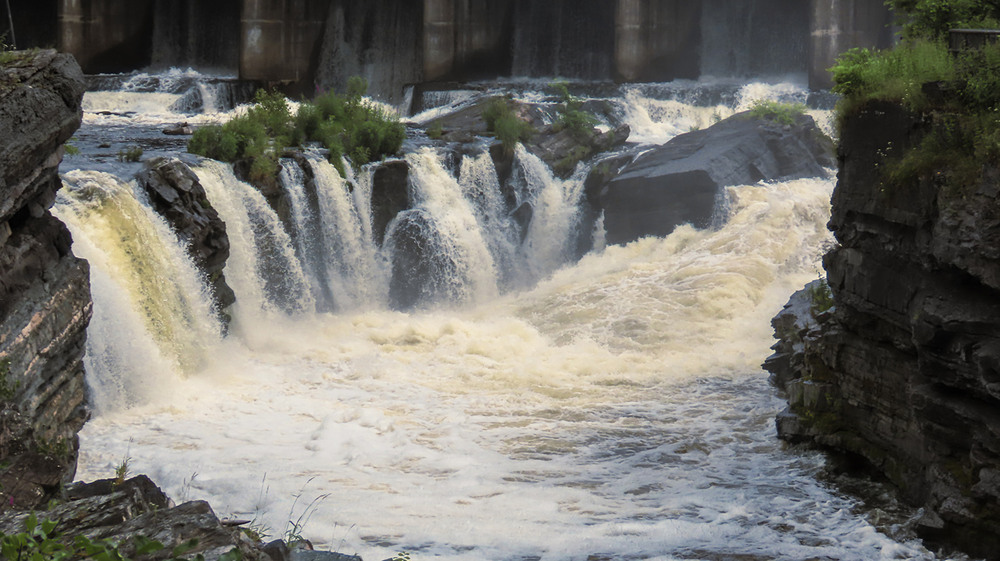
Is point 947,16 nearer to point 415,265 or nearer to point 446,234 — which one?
point 446,234

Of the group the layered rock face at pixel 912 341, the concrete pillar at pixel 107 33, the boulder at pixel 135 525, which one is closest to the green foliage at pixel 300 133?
the layered rock face at pixel 912 341

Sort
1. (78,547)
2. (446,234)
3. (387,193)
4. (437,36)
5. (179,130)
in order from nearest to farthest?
1. (78,547)
2. (387,193)
3. (446,234)
4. (179,130)
5. (437,36)

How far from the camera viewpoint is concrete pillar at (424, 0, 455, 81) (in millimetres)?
24797

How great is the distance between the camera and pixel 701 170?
55.6ft

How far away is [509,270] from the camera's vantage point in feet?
57.8

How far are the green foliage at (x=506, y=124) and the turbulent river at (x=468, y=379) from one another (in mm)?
532

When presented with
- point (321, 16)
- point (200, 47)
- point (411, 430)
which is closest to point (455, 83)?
point (321, 16)

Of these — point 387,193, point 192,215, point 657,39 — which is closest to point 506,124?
point 387,193

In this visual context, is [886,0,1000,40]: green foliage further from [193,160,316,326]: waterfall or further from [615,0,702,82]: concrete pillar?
[615,0,702,82]: concrete pillar

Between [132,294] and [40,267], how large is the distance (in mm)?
3800

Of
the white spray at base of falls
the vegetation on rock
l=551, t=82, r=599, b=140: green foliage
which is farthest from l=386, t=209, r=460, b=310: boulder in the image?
the vegetation on rock

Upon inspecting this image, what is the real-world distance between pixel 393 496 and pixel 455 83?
16.3 metres

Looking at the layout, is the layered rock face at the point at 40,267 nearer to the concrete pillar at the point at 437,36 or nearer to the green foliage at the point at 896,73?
the green foliage at the point at 896,73

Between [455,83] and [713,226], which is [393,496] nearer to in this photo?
[713,226]
